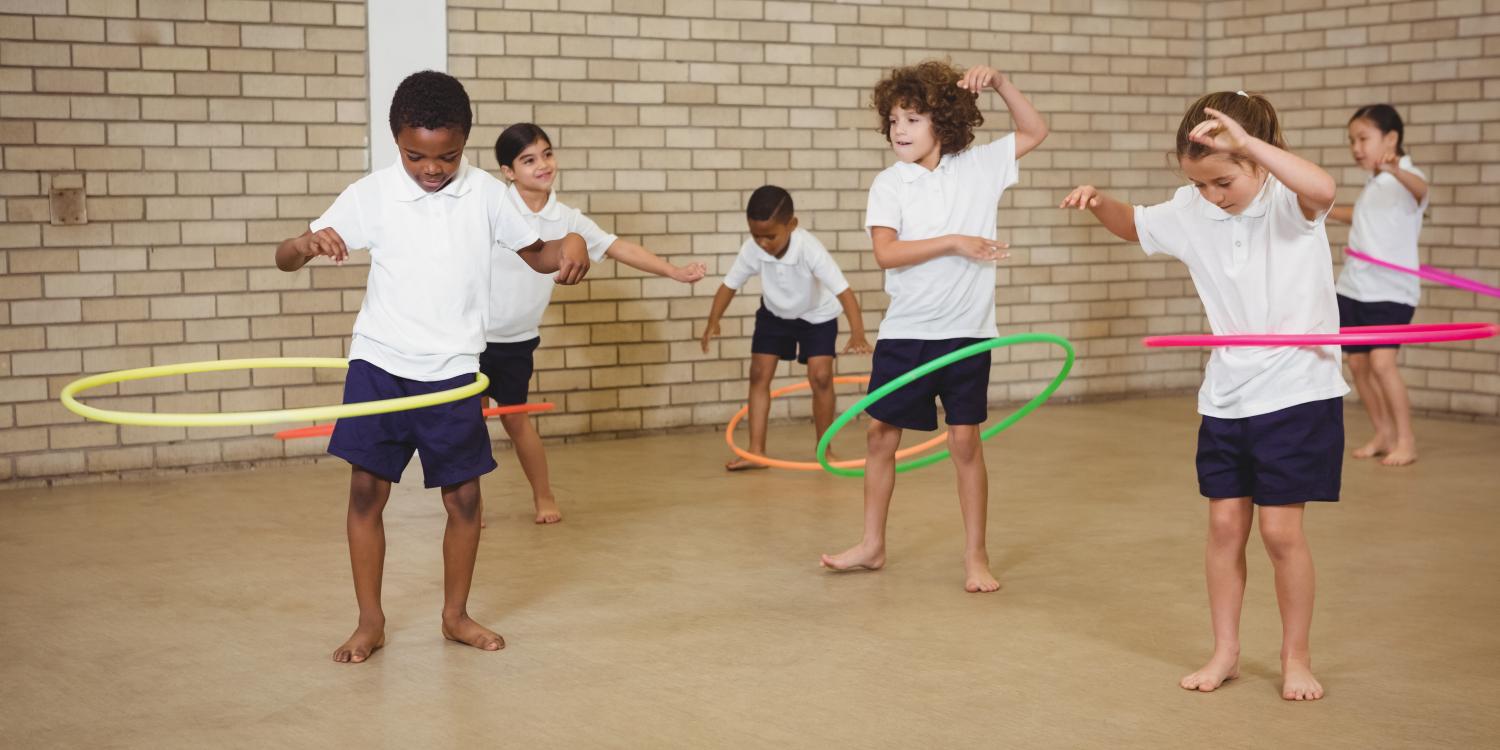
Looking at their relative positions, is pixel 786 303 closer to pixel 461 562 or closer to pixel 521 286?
pixel 521 286

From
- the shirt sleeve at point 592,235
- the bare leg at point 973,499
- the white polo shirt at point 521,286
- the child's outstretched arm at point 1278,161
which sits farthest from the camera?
the shirt sleeve at point 592,235

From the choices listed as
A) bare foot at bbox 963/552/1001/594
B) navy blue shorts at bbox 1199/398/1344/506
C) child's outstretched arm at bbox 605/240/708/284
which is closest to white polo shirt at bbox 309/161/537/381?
child's outstretched arm at bbox 605/240/708/284

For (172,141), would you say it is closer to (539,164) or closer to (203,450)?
(203,450)

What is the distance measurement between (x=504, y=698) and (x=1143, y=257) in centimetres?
721

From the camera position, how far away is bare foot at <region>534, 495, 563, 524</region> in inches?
229

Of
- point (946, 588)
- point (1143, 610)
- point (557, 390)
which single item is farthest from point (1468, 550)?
point (557, 390)

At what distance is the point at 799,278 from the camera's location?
6812mm

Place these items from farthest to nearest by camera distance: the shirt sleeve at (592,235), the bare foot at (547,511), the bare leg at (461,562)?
1. the bare foot at (547,511)
2. the shirt sleeve at (592,235)
3. the bare leg at (461,562)

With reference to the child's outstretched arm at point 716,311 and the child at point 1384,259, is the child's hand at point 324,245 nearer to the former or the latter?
the child's outstretched arm at point 716,311

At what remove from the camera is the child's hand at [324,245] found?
3670 millimetres

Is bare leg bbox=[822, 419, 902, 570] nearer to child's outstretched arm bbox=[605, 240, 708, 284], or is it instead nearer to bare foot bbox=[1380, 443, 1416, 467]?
child's outstretched arm bbox=[605, 240, 708, 284]

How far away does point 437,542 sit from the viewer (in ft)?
18.0

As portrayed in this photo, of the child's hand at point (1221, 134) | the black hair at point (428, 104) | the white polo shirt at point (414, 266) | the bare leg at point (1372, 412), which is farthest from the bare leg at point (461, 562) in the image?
the bare leg at point (1372, 412)

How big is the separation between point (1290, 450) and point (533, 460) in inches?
124
